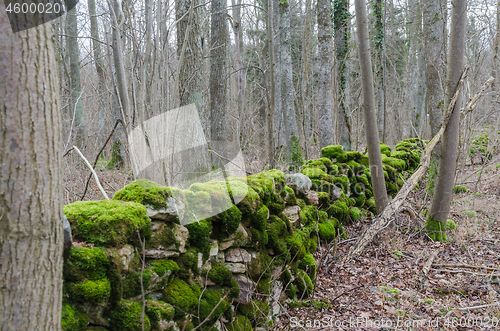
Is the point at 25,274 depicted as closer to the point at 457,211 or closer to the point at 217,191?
the point at 217,191

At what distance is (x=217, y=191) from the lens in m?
2.97

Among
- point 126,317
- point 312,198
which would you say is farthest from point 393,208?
point 126,317

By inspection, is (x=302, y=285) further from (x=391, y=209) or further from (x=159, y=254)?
(x=391, y=209)

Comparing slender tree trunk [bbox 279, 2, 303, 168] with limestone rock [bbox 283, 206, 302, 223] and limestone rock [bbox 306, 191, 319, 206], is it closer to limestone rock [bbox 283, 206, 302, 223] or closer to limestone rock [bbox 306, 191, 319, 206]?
limestone rock [bbox 306, 191, 319, 206]

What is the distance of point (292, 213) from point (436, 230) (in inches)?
99.7

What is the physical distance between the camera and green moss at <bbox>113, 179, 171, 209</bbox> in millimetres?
2395

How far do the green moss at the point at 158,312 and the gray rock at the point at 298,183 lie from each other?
2.84 metres

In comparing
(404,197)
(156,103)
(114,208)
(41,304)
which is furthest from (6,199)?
(404,197)

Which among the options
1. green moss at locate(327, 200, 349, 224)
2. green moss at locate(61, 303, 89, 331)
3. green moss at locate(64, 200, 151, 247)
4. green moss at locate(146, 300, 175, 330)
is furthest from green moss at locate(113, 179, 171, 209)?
green moss at locate(327, 200, 349, 224)

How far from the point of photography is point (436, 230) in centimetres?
514

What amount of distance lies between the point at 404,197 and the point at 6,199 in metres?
5.33

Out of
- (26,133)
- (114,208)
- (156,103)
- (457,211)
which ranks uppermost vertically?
(156,103)

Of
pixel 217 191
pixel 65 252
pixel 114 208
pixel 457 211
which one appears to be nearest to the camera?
pixel 65 252

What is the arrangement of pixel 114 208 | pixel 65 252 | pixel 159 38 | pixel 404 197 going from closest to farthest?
pixel 65 252
pixel 114 208
pixel 159 38
pixel 404 197
